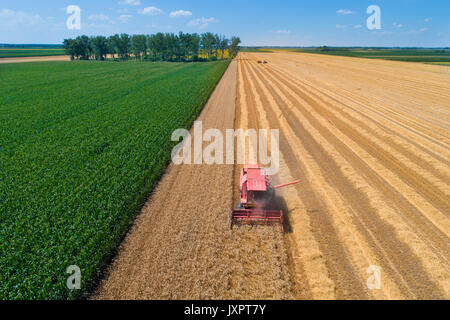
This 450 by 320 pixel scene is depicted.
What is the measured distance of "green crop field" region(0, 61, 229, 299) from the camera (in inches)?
305

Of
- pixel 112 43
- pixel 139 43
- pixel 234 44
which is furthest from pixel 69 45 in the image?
pixel 234 44

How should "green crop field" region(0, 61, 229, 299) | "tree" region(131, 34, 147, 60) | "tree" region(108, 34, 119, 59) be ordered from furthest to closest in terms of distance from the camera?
"tree" region(131, 34, 147, 60) < "tree" region(108, 34, 119, 59) < "green crop field" region(0, 61, 229, 299)

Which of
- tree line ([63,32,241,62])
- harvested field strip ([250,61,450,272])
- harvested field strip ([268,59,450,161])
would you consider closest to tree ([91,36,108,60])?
tree line ([63,32,241,62])

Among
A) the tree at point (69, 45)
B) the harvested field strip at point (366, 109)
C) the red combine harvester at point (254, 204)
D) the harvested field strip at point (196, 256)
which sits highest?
the tree at point (69, 45)

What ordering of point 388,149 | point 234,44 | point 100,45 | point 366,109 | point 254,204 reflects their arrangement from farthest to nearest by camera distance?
point 234,44 → point 100,45 → point 366,109 → point 388,149 → point 254,204

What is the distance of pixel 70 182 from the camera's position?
1223 centimetres

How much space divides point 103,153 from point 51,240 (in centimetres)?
773

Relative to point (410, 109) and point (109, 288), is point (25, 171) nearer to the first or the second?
point (109, 288)

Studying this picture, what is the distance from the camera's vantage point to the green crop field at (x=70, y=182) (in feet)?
25.5

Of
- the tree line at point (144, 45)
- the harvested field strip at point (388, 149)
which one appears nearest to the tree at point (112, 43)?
the tree line at point (144, 45)

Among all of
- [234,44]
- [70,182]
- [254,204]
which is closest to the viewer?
[254,204]

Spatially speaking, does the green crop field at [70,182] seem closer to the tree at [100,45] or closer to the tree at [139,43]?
the tree at [139,43]

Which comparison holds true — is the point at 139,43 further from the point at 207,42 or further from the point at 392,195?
the point at 392,195

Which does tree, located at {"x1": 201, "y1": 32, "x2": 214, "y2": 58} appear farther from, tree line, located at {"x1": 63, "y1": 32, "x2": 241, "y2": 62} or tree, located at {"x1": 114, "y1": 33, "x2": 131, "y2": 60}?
tree, located at {"x1": 114, "y1": 33, "x2": 131, "y2": 60}
